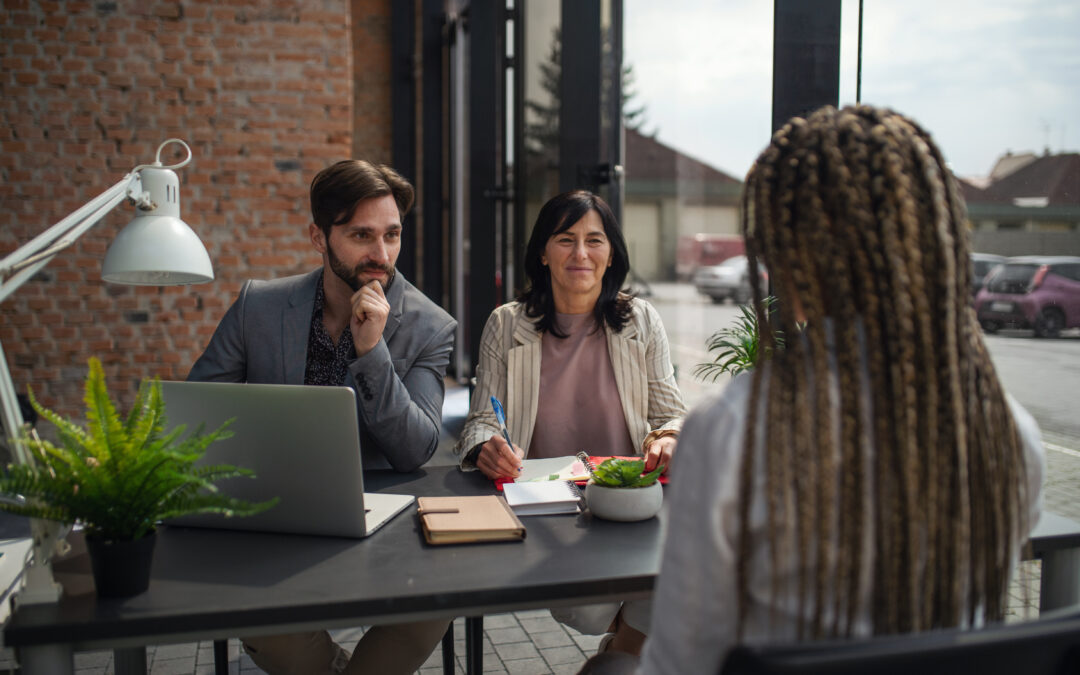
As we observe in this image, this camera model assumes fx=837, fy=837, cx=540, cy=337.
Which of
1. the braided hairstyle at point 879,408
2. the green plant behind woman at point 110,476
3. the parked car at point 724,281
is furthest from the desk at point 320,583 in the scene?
the parked car at point 724,281

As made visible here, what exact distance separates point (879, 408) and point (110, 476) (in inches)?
38.6

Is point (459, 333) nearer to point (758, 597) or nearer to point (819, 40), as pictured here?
point (819, 40)

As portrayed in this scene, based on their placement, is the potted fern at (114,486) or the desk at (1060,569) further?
the desk at (1060,569)

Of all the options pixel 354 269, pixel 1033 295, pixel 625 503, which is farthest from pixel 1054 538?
pixel 354 269

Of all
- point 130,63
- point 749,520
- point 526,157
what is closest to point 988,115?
point 749,520

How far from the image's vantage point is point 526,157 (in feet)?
13.9

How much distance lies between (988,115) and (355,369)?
56.5 inches

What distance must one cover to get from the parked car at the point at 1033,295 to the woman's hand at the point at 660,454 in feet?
2.19

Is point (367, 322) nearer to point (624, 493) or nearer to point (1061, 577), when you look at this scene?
point (624, 493)

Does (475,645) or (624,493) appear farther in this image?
(475,645)

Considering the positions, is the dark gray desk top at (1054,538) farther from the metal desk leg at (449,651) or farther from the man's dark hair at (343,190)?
the man's dark hair at (343,190)

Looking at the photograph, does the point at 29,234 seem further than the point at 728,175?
Yes

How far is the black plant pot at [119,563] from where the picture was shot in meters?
1.14

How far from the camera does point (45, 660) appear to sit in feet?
3.58
